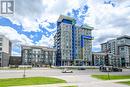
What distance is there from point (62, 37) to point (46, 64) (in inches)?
1054

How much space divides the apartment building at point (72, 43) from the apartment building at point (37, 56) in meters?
6.68

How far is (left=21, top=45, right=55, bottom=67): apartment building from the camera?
563 feet

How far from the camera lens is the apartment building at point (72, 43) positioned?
174m

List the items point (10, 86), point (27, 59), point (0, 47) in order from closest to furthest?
point (10, 86)
point (0, 47)
point (27, 59)

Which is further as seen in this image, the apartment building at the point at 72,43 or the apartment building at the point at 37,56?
the apartment building at the point at 72,43

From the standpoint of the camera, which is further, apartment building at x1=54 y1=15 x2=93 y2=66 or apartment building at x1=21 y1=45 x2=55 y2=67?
apartment building at x1=54 y1=15 x2=93 y2=66

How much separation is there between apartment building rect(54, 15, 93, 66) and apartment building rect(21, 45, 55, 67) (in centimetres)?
668

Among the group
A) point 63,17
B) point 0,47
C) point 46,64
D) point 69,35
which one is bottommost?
point 46,64

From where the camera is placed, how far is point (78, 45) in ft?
603

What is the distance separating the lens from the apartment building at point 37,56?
172 m

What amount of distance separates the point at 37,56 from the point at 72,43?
104ft

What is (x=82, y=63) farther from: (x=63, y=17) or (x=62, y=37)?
(x=63, y=17)

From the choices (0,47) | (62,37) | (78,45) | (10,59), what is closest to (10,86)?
(0,47)

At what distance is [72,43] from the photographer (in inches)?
7028
